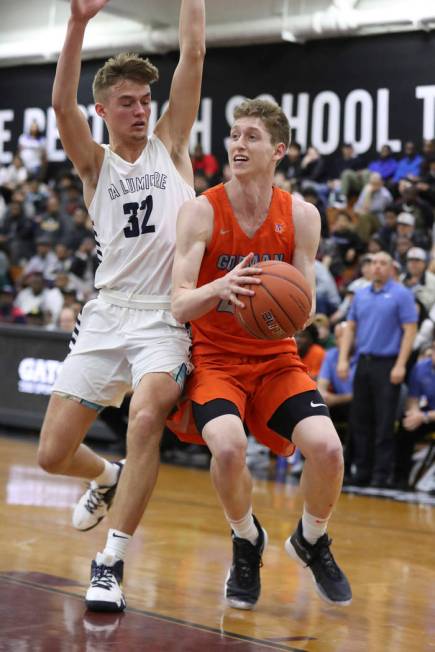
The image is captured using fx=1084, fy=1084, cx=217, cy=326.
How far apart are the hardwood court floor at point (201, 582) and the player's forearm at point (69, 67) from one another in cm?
206

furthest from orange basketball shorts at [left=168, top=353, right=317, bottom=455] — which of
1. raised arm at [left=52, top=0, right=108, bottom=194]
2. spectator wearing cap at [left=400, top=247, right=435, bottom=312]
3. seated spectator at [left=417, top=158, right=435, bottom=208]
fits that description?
seated spectator at [left=417, top=158, right=435, bottom=208]

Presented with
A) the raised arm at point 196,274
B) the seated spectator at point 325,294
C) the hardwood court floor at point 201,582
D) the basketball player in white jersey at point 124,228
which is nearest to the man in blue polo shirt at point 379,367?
the hardwood court floor at point 201,582

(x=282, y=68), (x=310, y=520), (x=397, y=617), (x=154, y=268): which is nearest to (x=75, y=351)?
(x=154, y=268)

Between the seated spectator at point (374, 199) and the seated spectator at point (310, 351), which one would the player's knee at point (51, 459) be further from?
the seated spectator at point (374, 199)

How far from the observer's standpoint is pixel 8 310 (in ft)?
46.9

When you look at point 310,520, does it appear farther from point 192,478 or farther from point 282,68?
point 282,68

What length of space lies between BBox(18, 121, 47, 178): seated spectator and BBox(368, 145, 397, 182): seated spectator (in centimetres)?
711

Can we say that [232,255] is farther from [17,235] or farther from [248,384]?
[17,235]

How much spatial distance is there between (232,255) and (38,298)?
10537 millimetres

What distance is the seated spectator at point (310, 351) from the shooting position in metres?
9.72

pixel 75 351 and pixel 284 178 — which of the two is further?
pixel 284 178

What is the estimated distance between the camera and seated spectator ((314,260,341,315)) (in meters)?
12.1

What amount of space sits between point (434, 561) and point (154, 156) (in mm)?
2664

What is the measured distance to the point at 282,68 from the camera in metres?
19.0
